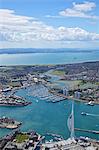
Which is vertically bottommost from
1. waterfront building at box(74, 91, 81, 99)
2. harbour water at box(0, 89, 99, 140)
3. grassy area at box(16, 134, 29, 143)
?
grassy area at box(16, 134, 29, 143)

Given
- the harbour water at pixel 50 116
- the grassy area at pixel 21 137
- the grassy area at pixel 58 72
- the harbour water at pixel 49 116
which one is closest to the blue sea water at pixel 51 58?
the grassy area at pixel 58 72

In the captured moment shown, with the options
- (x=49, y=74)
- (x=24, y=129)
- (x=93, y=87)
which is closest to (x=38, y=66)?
(x=49, y=74)

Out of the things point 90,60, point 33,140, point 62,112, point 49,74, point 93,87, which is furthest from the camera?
point 90,60

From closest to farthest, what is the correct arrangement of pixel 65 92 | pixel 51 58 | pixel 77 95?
pixel 77 95 → pixel 65 92 → pixel 51 58

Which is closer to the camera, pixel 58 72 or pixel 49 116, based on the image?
pixel 49 116

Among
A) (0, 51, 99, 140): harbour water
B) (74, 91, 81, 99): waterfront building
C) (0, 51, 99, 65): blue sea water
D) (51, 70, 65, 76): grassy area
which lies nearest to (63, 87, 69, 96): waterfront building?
(74, 91, 81, 99): waterfront building

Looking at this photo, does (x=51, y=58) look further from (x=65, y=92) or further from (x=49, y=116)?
(x=49, y=116)

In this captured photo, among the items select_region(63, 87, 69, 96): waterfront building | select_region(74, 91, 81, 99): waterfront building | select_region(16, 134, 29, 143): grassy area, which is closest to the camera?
select_region(16, 134, 29, 143): grassy area

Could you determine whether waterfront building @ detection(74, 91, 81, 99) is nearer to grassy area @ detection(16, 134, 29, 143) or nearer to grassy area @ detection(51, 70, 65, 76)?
grassy area @ detection(51, 70, 65, 76)

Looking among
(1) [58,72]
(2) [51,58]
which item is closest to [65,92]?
(1) [58,72]

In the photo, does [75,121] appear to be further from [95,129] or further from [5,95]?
[5,95]

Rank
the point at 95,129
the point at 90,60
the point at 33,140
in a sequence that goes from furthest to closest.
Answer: the point at 90,60
the point at 95,129
the point at 33,140
